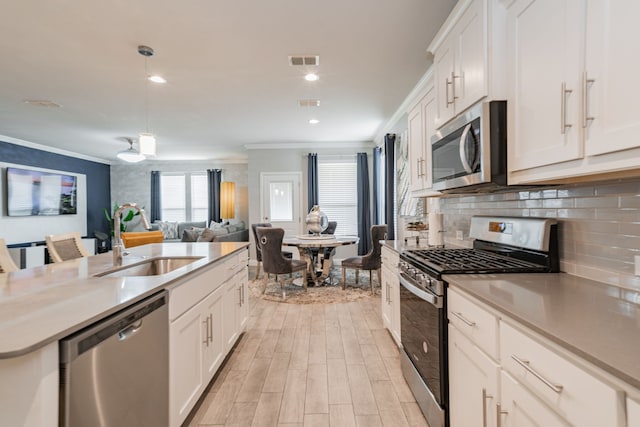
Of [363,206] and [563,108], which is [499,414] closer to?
[563,108]

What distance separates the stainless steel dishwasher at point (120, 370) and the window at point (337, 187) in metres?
5.39

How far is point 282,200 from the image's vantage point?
6742 mm

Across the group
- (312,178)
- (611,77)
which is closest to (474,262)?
(611,77)

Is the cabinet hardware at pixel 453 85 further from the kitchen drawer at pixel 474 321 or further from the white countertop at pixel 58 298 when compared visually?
the white countertop at pixel 58 298

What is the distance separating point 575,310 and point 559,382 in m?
0.30

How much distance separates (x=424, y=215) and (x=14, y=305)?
344cm

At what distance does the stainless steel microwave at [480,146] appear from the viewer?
5.01 ft

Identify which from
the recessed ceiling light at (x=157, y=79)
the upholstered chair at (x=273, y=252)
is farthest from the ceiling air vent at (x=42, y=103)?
the upholstered chair at (x=273, y=252)

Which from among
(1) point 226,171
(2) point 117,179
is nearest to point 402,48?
(1) point 226,171

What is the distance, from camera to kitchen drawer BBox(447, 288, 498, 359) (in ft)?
3.64

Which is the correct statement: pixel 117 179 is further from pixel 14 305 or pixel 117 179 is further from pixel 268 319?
pixel 14 305

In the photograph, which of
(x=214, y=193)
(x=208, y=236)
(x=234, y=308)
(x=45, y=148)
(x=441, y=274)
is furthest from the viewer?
(x=214, y=193)

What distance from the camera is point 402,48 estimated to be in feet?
9.01

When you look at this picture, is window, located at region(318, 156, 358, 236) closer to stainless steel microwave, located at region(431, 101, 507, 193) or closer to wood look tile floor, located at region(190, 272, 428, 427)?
wood look tile floor, located at region(190, 272, 428, 427)
